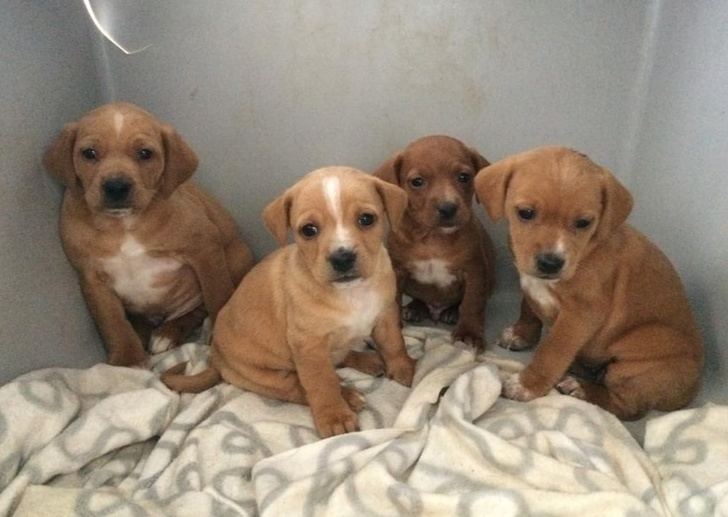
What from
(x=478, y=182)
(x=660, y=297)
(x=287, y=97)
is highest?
(x=287, y=97)

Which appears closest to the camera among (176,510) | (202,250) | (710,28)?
(176,510)

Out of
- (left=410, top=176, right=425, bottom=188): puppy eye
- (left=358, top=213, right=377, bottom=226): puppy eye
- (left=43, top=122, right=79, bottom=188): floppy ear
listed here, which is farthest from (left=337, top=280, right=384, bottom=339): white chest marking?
(left=43, top=122, right=79, bottom=188): floppy ear

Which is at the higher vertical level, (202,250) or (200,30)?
(200,30)

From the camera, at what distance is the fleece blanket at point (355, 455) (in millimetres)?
2229

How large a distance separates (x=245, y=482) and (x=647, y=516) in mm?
1337

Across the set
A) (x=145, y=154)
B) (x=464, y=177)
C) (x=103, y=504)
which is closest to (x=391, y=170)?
(x=464, y=177)

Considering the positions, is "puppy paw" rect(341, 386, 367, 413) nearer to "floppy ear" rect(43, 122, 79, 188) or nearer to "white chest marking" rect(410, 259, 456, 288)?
"white chest marking" rect(410, 259, 456, 288)

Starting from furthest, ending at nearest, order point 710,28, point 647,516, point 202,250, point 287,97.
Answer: point 287,97
point 202,250
point 710,28
point 647,516

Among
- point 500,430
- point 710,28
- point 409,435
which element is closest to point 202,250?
point 409,435

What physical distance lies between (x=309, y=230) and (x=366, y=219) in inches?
8.3

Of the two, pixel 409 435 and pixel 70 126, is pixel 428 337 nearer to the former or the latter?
pixel 409 435

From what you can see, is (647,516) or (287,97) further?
(287,97)

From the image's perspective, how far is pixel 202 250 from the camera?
315 cm

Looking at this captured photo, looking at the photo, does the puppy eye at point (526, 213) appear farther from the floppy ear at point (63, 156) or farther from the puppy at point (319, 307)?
the floppy ear at point (63, 156)
